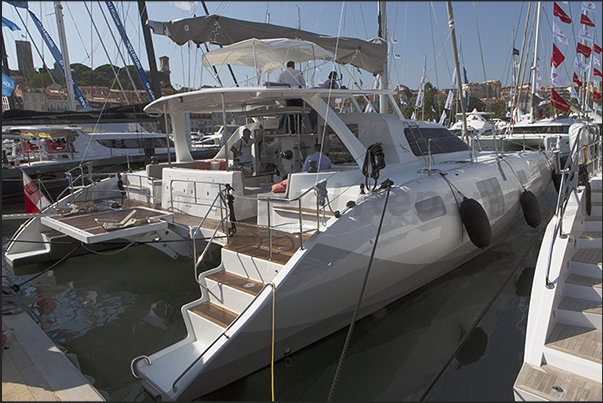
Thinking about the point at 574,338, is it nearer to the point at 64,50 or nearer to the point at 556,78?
the point at 556,78

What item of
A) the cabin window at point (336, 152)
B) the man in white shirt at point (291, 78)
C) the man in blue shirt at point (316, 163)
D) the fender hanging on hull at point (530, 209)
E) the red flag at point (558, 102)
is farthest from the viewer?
the red flag at point (558, 102)

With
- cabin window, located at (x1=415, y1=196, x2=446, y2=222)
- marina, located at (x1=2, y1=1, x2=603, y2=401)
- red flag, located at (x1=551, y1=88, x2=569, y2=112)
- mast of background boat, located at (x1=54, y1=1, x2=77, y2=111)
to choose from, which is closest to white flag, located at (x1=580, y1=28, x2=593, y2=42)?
red flag, located at (x1=551, y1=88, x2=569, y2=112)

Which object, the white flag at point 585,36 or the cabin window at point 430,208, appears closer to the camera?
the cabin window at point 430,208

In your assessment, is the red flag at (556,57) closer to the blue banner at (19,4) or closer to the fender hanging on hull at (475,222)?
the fender hanging on hull at (475,222)

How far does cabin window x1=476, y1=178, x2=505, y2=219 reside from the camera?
6.32 m

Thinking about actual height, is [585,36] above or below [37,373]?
above

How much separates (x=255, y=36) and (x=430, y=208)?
13.7 ft

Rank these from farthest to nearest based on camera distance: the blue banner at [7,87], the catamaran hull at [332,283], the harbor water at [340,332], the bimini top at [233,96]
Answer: the blue banner at [7,87], the bimini top at [233,96], the harbor water at [340,332], the catamaran hull at [332,283]

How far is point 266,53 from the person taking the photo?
20.6 feet

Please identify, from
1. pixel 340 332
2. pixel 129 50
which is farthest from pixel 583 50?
pixel 129 50

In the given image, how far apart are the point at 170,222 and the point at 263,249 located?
5.40 feet

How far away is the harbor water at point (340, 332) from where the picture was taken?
399 centimetres

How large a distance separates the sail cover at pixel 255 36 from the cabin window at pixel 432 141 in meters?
1.53

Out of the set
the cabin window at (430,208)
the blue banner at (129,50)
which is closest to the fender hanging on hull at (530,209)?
the cabin window at (430,208)
